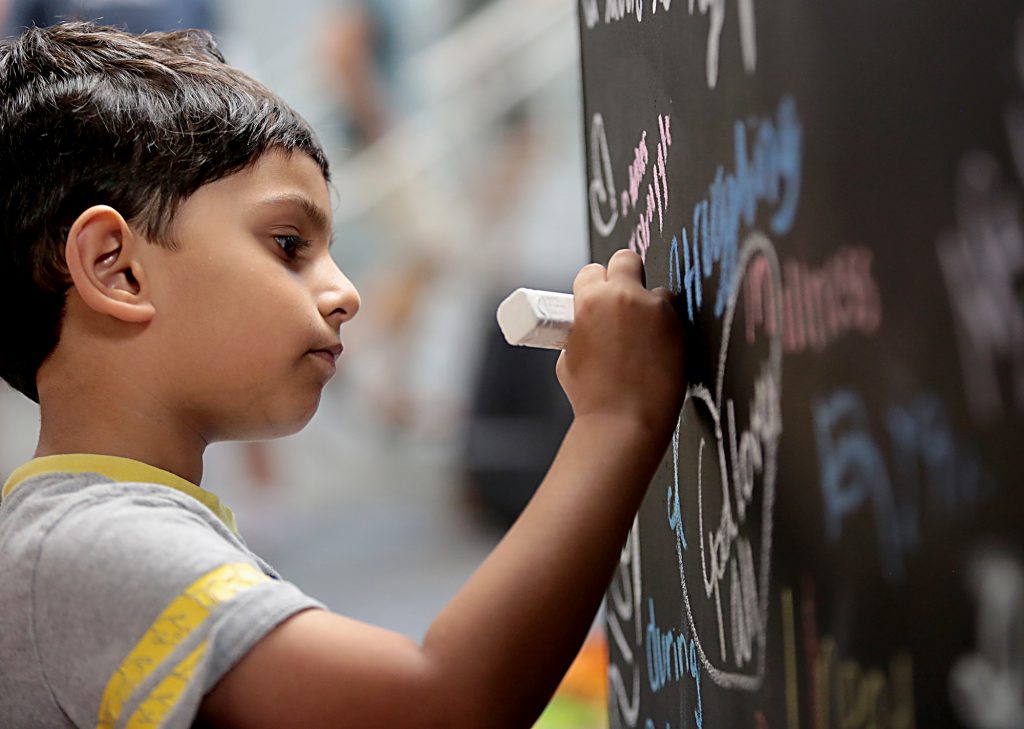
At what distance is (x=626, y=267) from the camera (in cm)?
66

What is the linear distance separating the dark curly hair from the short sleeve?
0.17 metres

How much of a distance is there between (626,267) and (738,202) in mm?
108

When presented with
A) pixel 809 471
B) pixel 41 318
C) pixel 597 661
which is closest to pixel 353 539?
pixel 597 661

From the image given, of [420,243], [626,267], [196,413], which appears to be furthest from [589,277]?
[420,243]

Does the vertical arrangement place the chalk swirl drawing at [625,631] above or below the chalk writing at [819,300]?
below

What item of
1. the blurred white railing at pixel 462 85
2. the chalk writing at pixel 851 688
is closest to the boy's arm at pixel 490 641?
the chalk writing at pixel 851 688

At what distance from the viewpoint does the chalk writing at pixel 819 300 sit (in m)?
0.44

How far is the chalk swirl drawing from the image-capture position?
835mm

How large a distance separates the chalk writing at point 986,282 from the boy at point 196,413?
0.23 meters

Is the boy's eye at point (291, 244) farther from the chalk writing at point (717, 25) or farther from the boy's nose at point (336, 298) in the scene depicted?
the chalk writing at point (717, 25)

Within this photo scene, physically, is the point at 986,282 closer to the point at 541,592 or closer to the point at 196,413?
the point at 541,592

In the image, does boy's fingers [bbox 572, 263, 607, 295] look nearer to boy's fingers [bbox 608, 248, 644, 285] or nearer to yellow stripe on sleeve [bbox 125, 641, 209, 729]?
boy's fingers [bbox 608, 248, 644, 285]

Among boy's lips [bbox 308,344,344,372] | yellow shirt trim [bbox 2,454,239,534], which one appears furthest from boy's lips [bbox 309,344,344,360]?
yellow shirt trim [bbox 2,454,239,534]

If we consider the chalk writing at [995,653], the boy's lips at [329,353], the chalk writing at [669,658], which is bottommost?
the chalk writing at [669,658]
